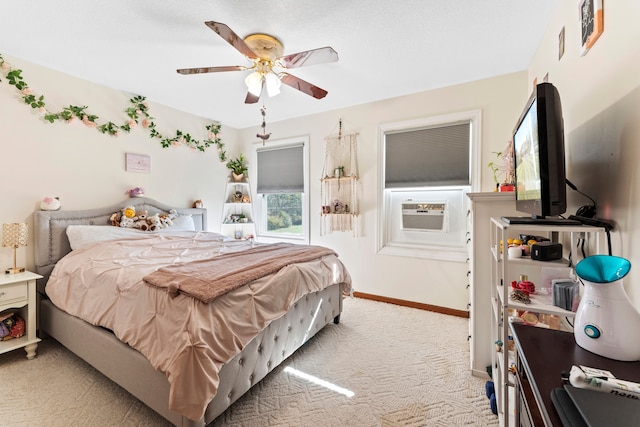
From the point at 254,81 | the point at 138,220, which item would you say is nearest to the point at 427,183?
the point at 254,81

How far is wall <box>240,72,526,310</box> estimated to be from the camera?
111 inches

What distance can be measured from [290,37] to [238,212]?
308 centimetres

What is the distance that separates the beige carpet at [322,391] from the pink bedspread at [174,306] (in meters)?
0.46

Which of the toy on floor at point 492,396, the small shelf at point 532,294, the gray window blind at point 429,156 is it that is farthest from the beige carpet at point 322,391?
the gray window blind at point 429,156

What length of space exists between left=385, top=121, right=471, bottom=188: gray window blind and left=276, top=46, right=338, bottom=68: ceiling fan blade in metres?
1.74

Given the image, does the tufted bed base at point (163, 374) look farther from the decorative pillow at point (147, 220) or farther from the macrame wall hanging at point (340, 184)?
the macrame wall hanging at point (340, 184)

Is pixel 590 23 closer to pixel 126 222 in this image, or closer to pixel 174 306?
pixel 174 306

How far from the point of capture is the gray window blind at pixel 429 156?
9.94ft

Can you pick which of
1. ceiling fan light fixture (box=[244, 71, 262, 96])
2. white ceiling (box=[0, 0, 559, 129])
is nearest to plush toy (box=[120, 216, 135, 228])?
white ceiling (box=[0, 0, 559, 129])

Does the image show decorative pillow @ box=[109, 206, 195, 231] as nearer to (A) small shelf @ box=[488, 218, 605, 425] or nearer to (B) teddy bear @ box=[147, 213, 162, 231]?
(B) teddy bear @ box=[147, 213, 162, 231]

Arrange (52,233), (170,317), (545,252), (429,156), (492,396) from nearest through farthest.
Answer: (545,252) → (170,317) → (492,396) → (52,233) → (429,156)

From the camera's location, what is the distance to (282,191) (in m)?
4.31

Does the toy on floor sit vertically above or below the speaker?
below

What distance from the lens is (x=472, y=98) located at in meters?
2.91
